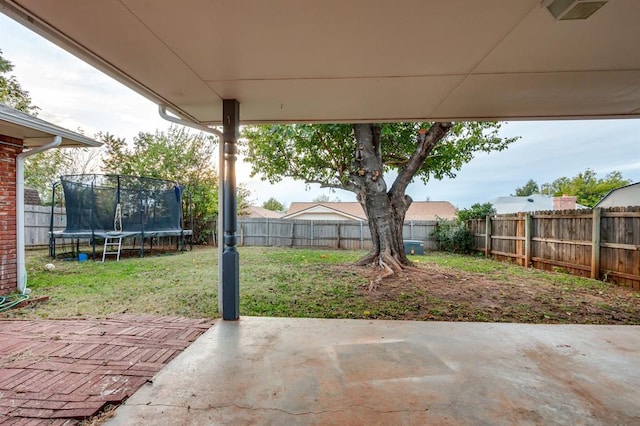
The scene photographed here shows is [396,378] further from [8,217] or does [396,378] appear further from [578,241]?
[578,241]

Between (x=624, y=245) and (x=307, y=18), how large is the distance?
20.9 feet

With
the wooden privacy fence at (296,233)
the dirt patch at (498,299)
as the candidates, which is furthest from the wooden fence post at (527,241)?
the wooden privacy fence at (296,233)

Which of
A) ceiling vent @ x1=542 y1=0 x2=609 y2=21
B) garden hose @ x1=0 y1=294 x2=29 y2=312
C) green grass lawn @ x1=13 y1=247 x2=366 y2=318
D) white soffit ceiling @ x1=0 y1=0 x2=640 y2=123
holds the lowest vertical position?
green grass lawn @ x1=13 y1=247 x2=366 y2=318

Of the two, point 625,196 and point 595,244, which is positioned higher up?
point 625,196

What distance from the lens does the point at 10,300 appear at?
12.0 feet

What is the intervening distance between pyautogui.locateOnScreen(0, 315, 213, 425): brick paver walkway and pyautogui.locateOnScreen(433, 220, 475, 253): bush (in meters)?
9.03

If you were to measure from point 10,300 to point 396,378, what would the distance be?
4.62 meters

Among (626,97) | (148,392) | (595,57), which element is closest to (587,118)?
(626,97)

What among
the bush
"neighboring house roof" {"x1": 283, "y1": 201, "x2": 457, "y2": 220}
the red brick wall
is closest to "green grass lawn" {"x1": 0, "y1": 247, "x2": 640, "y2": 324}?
the red brick wall

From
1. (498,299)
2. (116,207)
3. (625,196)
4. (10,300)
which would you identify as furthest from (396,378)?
(625,196)

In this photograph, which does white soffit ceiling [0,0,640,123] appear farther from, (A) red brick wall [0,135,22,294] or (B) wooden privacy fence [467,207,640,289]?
(B) wooden privacy fence [467,207,640,289]

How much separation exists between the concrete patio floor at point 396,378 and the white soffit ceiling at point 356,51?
2213mm

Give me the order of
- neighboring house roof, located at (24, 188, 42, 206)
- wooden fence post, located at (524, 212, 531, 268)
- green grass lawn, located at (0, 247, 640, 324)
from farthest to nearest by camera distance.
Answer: neighboring house roof, located at (24, 188, 42, 206) < wooden fence post, located at (524, 212, 531, 268) < green grass lawn, located at (0, 247, 640, 324)

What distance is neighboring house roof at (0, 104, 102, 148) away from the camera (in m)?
3.45
